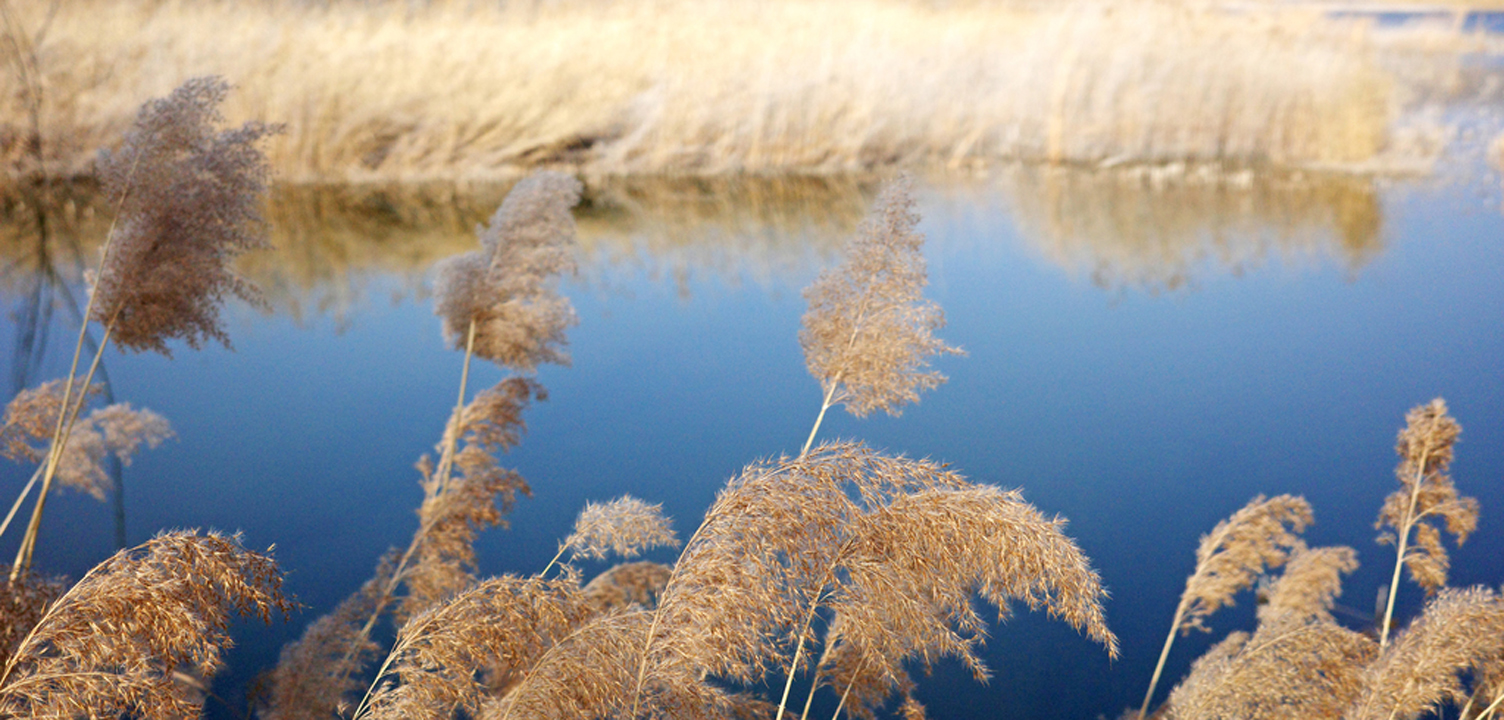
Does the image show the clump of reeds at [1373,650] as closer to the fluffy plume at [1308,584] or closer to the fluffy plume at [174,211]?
the fluffy plume at [1308,584]

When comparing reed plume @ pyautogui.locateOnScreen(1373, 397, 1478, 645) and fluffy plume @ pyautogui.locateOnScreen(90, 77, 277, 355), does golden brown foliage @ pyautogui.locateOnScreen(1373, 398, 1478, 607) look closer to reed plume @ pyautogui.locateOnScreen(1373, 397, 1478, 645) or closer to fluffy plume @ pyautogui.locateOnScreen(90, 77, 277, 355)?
reed plume @ pyautogui.locateOnScreen(1373, 397, 1478, 645)

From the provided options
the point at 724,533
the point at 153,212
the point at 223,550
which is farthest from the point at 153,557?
the point at 153,212

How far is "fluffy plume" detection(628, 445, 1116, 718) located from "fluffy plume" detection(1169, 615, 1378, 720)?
1.23 metres

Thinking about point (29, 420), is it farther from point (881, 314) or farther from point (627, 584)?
point (881, 314)

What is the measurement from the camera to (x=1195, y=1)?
14250 mm

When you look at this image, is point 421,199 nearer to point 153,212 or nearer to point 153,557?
point 153,212

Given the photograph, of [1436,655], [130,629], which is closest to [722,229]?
[1436,655]

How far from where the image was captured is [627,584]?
3830mm

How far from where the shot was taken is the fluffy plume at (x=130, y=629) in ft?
5.92

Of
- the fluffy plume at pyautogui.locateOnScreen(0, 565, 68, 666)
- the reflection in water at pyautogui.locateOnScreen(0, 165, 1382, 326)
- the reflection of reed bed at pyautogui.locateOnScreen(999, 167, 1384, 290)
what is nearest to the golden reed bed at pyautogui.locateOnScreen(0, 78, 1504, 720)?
the fluffy plume at pyautogui.locateOnScreen(0, 565, 68, 666)

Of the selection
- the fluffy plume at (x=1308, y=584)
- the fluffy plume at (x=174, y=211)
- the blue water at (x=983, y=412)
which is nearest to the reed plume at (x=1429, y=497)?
the fluffy plume at (x=1308, y=584)

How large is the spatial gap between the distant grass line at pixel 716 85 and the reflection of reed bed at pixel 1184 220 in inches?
35.3

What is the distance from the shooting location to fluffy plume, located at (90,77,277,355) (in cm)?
341

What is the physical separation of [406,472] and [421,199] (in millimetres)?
5533
